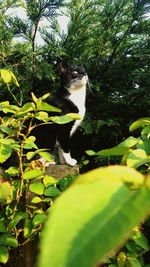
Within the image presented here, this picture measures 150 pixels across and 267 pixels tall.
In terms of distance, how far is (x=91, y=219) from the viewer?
0.21 meters

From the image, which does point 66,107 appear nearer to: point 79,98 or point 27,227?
point 79,98

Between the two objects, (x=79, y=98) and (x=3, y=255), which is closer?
(x=3, y=255)

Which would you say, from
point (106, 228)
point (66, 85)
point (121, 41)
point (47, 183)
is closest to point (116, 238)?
point (106, 228)

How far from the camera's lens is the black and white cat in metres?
4.00

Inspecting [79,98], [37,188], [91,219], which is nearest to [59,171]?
[37,188]

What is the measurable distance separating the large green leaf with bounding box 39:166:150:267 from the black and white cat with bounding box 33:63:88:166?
3.50 m

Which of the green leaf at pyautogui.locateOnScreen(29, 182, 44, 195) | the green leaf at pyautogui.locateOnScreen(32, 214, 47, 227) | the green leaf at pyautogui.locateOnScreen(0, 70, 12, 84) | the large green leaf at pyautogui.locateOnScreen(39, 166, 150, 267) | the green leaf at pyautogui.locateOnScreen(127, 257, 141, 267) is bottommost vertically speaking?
the green leaf at pyautogui.locateOnScreen(127, 257, 141, 267)

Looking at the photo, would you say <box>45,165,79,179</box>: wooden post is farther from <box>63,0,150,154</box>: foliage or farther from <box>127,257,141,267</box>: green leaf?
<box>63,0,150,154</box>: foliage

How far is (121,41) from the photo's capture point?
4.86 meters

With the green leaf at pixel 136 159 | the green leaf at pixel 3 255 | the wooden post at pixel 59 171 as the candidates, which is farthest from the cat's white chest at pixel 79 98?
the green leaf at pixel 136 159

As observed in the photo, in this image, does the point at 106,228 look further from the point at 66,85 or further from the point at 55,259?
the point at 66,85

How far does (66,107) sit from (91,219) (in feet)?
13.4

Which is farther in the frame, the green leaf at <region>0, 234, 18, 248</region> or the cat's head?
the cat's head

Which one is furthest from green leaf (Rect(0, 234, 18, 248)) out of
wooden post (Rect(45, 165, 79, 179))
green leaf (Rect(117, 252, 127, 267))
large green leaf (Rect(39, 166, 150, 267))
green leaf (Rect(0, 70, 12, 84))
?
large green leaf (Rect(39, 166, 150, 267))
